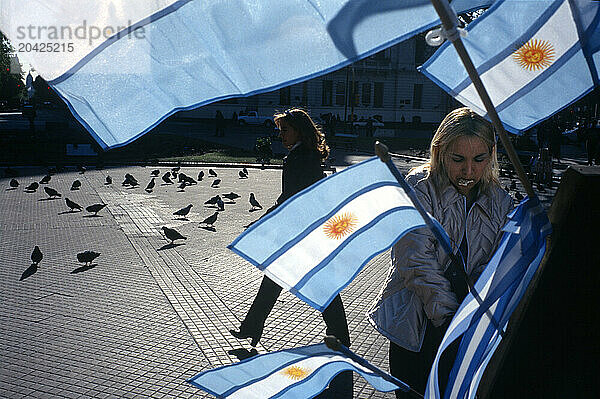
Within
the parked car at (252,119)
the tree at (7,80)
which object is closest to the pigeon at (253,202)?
the tree at (7,80)

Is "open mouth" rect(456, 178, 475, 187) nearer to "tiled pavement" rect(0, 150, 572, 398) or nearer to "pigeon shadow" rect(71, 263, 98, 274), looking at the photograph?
"tiled pavement" rect(0, 150, 572, 398)

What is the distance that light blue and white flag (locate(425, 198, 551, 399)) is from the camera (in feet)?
4.91

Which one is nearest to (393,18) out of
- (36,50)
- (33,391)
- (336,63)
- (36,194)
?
(336,63)

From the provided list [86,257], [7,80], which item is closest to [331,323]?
[86,257]

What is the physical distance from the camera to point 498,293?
1.60 meters

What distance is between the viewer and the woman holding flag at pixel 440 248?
86.2 inches

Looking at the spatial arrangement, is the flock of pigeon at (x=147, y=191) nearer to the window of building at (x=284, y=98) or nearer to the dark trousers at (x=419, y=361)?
the dark trousers at (x=419, y=361)

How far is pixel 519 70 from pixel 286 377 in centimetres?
133

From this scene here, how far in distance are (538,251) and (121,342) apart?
502cm

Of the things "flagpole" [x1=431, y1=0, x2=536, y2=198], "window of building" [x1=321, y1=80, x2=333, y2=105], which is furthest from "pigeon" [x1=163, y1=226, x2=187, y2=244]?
"window of building" [x1=321, y1=80, x2=333, y2=105]

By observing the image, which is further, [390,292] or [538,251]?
[390,292]

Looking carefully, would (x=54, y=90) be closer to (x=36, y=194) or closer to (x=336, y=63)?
(x=336, y=63)

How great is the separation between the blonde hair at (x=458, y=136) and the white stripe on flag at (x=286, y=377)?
840 mm

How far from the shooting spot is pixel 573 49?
5.82 feet
